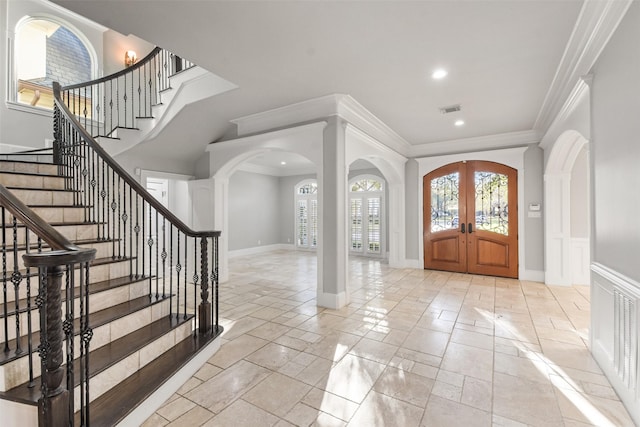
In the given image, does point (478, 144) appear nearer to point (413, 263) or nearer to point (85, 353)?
point (413, 263)

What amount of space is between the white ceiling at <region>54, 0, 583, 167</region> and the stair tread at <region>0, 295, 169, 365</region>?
2443 mm

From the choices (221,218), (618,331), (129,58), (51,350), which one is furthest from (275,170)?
(618,331)

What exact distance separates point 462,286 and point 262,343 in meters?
3.93

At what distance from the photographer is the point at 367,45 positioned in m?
2.71

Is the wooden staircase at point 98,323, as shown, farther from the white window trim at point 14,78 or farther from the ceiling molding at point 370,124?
the ceiling molding at point 370,124

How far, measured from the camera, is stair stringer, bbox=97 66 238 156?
3.92 meters

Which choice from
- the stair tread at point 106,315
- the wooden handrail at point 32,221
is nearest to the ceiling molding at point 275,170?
the stair tread at point 106,315

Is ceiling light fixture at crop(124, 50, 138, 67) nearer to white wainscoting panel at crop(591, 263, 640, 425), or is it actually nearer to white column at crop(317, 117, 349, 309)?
white column at crop(317, 117, 349, 309)

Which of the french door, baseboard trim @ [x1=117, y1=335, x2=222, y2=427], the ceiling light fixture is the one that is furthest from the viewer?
the ceiling light fixture

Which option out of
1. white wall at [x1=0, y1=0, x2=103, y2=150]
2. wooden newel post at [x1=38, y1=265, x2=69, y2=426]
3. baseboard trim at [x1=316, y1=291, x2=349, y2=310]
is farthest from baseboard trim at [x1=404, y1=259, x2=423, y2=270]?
white wall at [x1=0, y1=0, x2=103, y2=150]

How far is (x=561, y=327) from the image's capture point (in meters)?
3.37

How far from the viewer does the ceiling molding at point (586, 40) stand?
2.06 meters

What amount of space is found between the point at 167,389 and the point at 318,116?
3.62 metres

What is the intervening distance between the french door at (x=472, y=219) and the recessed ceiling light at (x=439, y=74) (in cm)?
A: 335
